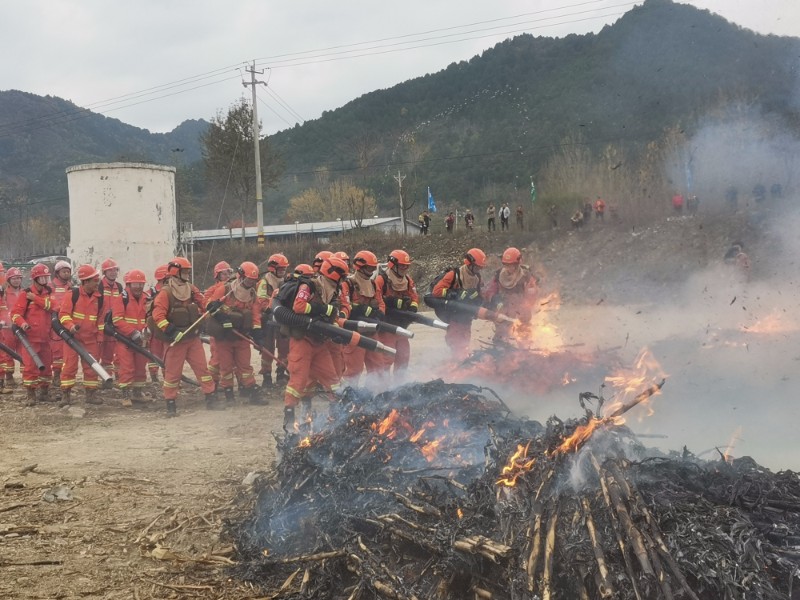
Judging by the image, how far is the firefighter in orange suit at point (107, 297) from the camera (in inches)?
399

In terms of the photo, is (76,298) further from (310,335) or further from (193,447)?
(310,335)

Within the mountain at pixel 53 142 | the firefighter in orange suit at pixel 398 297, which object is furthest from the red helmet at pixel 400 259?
the mountain at pixel 53 142

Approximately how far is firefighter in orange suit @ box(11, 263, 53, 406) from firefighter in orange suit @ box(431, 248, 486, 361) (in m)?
6.47

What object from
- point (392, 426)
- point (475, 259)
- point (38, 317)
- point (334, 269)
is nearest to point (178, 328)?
point (334, 269)

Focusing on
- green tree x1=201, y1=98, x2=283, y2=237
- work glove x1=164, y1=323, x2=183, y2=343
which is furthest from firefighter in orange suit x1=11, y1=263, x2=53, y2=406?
green tree x1=201, y1=98, x2=283, y2=237

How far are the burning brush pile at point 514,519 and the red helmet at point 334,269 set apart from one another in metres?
2.73

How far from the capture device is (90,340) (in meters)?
9.86

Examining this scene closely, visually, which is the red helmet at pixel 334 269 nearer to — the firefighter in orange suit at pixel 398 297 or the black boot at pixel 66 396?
the firefighter in orange suit at pixel 398 297

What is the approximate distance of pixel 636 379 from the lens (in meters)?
6.45

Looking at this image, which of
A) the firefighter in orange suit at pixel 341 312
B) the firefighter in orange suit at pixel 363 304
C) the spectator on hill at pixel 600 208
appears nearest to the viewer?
the firefighter in orange suit at pixel 341 312

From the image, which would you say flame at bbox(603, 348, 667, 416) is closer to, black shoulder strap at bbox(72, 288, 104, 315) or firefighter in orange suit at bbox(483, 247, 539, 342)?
firefighter in orange suit at bbox(483, 247, 539, 342)

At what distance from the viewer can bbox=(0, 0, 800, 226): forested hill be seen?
1306 centimetres

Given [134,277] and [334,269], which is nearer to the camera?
[334,269]

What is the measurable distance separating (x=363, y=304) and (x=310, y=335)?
139 centimetres
